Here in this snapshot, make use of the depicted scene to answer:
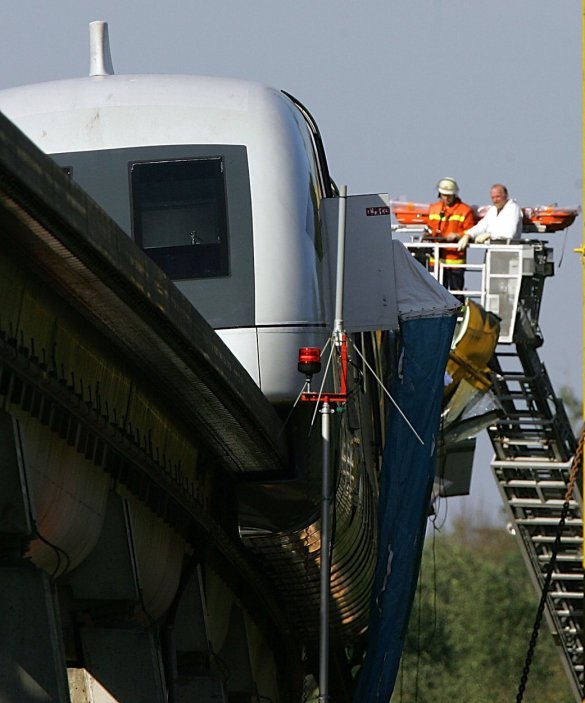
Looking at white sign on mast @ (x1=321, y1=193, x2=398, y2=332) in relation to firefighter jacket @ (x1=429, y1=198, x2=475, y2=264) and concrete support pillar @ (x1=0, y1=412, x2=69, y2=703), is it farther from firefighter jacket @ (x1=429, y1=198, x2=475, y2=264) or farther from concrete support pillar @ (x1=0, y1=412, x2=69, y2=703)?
firefighter jacket @ (x1=429, y1=198, x2=475, y2=264)

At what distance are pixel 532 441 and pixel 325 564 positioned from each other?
15.5 meters

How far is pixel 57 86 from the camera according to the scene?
13797 mm

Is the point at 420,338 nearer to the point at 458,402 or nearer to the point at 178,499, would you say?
the point at 178,499

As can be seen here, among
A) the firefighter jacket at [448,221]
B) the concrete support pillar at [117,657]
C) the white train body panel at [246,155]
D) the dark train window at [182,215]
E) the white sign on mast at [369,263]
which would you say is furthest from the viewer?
the firefighter jacket at [448,221]

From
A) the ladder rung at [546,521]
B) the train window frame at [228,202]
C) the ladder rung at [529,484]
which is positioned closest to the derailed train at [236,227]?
the train window frame at [228,202]

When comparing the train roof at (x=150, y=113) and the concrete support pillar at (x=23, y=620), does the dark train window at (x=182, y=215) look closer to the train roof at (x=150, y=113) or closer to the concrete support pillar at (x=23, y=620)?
the train roof at (x=150, y=113)

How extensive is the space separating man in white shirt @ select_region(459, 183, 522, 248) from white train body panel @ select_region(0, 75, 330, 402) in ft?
38.9

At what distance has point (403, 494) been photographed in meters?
15.1

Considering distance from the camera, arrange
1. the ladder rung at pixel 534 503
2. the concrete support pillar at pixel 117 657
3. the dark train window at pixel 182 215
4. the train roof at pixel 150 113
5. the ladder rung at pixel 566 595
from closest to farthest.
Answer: the concrete support pillar at pixel 117 657
the dark train window at pixel 182 215
the train roof at pixel 150 113
the ladder rung at pixel 534 503
the ladder rung at pixel 566 595

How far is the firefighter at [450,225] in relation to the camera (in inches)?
998

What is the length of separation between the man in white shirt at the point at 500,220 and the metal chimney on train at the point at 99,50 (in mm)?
10767

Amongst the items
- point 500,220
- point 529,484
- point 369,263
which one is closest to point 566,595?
point 529,484

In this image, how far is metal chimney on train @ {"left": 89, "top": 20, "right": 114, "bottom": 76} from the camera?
47.6ft

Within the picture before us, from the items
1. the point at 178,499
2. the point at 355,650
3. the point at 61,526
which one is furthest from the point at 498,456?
the point at 61,526
